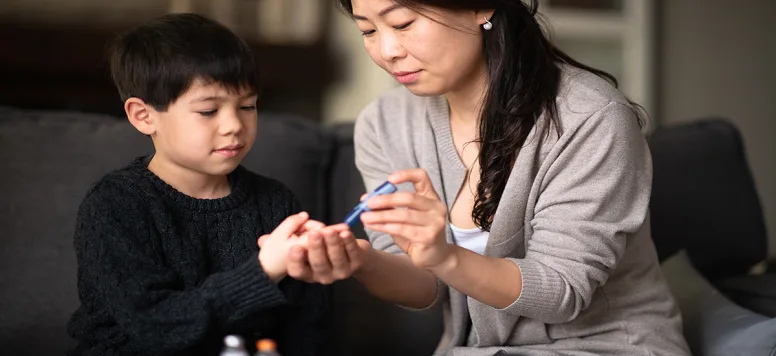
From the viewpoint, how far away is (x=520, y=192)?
4.92 feet

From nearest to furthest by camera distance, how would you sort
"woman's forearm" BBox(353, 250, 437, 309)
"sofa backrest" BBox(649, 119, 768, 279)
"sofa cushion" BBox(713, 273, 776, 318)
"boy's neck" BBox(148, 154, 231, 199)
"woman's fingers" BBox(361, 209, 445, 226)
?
1. "woman's fingers" BBox(361, 209, 445, 226)
2. "boy's neck" BBox(148, 154, 231, 199)
3. "woman's forearm" BBox(353, 250, 437, 309)
4. "sofa cushion" BBox(713, 273, 776, 318)
5. "sofa backrest" BBox(649, 119, 768, 279)

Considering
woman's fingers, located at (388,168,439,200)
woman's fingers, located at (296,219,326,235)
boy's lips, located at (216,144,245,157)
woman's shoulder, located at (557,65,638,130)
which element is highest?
boy's lips, located at (216,144,245,157)

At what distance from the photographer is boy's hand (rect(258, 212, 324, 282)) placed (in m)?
1.26

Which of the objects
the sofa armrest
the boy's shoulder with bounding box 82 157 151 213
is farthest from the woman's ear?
the sofa armrest

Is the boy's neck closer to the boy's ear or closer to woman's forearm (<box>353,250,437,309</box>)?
the boy's ear

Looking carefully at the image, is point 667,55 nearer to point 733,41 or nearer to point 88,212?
point 733,41

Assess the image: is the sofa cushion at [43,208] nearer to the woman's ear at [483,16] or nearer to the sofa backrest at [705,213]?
the woman's ear at [483,16]

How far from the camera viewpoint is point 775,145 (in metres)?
4.45

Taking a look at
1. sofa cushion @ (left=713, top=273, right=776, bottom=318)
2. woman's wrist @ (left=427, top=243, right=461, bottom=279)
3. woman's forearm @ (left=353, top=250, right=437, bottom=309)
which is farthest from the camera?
sofa cushion @ (left=713, top=273, right=776, bottom=318)

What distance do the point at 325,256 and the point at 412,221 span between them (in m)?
0.15

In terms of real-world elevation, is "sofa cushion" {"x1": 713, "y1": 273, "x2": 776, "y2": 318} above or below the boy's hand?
below

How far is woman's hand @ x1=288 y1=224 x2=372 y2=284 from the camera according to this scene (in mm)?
1240

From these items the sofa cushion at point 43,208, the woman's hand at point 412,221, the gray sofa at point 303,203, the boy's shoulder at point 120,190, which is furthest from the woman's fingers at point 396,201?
the sofa cushion at point 43,208

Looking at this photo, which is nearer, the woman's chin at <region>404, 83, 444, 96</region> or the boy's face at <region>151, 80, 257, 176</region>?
the boy's face at <region>151, 80, 257, 176</region>
